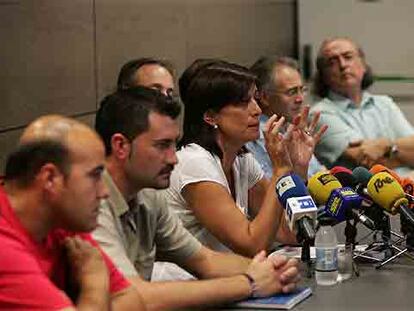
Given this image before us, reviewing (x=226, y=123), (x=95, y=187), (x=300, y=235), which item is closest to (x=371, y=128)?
(x=226, y=123)

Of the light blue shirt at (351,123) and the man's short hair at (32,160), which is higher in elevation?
the man's short hair at (32,160)

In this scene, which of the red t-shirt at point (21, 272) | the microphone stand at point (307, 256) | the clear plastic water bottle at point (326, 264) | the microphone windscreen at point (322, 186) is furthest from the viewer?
the microphone windscreen at point (322, 186)

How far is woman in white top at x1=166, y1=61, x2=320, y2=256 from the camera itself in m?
3.23

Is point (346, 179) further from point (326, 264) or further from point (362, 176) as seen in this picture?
point (326, 264)

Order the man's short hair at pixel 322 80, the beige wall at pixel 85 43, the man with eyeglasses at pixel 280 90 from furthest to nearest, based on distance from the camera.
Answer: the man's short hair at pixel 322 80 < the man with eyeglasses at pixel 280 90 < the beige wall at pixel 85 43

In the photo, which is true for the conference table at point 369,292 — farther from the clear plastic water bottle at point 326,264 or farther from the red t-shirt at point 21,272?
the red t-shirt at point 21,272

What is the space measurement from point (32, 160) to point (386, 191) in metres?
1.28

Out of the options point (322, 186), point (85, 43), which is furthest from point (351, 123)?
point (322, 186)

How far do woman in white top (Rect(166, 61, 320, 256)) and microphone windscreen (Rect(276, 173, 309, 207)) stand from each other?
0.86ft

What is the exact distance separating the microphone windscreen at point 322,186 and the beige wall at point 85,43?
1008 mm

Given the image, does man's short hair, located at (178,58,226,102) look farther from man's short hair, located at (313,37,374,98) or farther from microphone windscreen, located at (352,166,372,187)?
man's short hair, located at (313,37,374,98)

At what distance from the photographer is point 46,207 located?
2.14 meters

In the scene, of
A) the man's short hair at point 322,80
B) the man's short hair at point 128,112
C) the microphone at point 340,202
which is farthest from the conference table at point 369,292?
the man's short hair at point 322,80

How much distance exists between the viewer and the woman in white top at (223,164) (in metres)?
3.23
